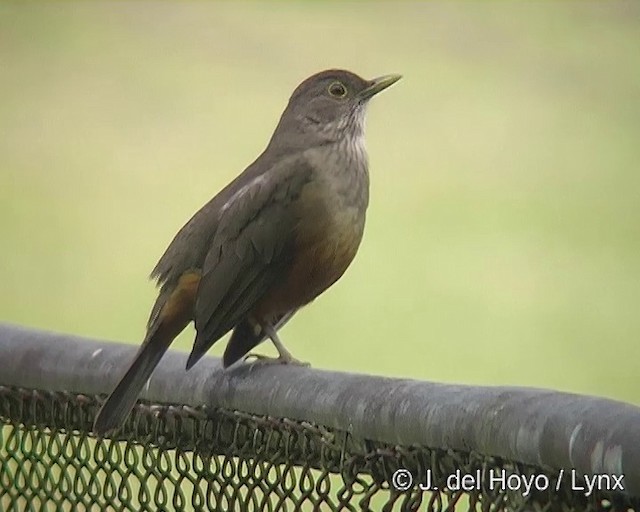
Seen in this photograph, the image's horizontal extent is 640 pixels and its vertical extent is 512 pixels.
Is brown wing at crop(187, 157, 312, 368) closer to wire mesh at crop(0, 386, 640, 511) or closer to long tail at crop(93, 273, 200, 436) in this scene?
long tail at crop(93, 273, 200, 436)

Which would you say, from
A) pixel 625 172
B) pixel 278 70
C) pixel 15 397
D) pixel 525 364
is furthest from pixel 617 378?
pixel 15 397

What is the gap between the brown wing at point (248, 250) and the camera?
2.39 m

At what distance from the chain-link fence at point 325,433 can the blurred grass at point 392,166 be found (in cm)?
173

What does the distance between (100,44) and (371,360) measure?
1405 millimetres

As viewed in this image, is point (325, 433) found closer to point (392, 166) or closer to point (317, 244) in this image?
point (317, 244)

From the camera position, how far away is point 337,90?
295 centimetres

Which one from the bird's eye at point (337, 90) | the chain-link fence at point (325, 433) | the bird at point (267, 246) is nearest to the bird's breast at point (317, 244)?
the bird at point (267, 246)

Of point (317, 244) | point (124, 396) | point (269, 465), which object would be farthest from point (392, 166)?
point (269, 465)

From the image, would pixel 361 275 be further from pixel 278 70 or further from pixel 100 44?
pixel 100 44

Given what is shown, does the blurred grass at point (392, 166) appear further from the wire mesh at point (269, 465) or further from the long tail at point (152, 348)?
the wire mesh at point (269, 465)

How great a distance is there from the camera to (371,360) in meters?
3.83

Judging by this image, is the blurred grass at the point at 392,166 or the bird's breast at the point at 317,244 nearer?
the bird's breast at the point at 317,244

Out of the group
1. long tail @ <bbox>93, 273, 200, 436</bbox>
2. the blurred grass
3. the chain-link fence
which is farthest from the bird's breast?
the blurred grass

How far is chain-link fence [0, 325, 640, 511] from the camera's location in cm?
116
